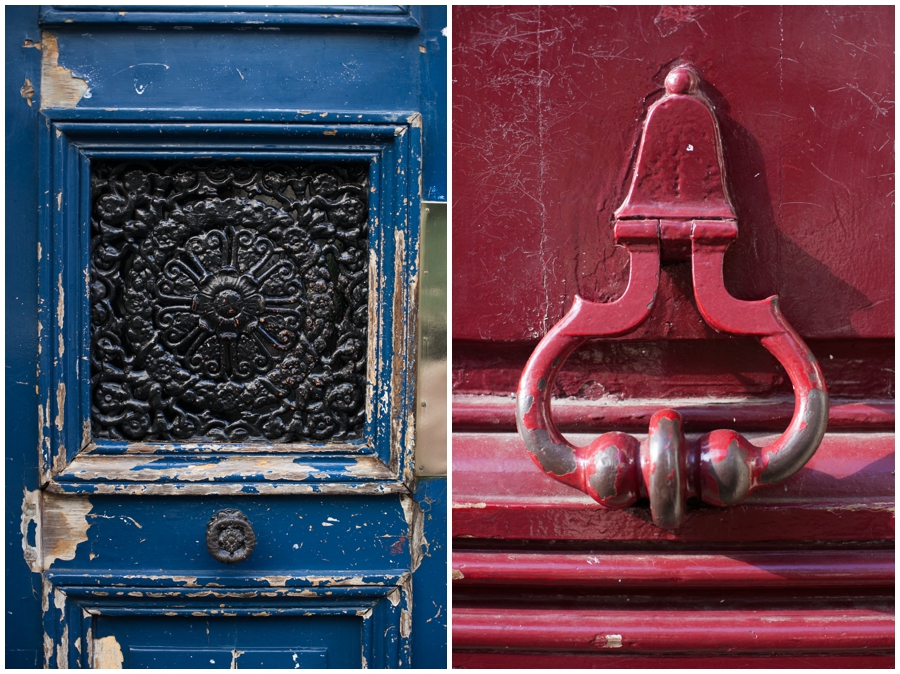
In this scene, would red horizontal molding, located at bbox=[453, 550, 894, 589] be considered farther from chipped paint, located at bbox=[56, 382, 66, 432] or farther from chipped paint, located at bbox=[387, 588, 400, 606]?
chipped paint, located at bbox=[56, 382, 66, 432]

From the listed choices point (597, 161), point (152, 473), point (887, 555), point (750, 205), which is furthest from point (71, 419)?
point (887, 555)

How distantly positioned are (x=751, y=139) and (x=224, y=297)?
1.97 ft

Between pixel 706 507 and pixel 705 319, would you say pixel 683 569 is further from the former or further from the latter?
pixel 705 319

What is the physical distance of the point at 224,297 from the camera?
2.30ft

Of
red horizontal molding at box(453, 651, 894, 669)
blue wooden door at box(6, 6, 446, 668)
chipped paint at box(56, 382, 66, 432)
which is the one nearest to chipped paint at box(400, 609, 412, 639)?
blue wooden door at box(6, 6, 446, 668)

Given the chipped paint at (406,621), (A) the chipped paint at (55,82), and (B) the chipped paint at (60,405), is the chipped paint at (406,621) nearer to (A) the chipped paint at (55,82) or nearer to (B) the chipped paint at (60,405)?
(B) the chipped paint at (60,405)

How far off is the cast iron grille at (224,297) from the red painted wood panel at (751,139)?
0.25m

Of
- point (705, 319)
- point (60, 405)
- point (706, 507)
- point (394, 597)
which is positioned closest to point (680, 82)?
point (705, 319)

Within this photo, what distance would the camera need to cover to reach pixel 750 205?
0.58m

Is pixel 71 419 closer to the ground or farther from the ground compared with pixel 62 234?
closer to the ground

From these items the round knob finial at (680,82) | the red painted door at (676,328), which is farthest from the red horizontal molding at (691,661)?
the round knob finial at (680,82)

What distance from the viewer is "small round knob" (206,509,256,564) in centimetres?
69

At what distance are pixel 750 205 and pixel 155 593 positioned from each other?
79cm

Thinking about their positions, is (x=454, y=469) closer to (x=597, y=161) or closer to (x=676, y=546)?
(x=676, y=546)
